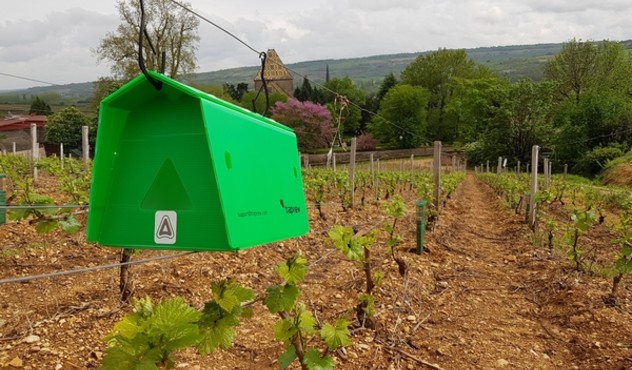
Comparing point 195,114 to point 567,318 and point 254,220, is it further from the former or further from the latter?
point 567,318

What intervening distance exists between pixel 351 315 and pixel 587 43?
57.7 metres

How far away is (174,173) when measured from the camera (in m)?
1.30

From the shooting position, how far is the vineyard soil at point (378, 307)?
3189 mm

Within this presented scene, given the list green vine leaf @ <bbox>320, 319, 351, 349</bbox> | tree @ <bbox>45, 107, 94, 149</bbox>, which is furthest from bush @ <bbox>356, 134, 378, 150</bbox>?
green vine leaf @ <bbox>320, 319, 351, 349</bbox>

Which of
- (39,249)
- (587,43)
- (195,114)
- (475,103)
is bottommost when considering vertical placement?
(39,249)

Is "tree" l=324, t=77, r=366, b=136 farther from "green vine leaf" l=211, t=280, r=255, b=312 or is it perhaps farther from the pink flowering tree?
"green vine leaf" l=211, t=280, r=255, b=312

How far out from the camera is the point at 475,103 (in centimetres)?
5703

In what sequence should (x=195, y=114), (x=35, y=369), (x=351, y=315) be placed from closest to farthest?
(x=195, y=114)
(x=35, y=369)
(x=351, y=315)

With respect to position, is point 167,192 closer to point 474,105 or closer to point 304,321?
point 304,321

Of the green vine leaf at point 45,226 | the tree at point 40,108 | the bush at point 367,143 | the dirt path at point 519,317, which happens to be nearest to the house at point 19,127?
the tree at point 40,108

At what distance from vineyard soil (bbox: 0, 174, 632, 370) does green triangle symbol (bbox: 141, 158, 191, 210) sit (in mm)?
1981

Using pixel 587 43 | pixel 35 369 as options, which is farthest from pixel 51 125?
pixel 587 43

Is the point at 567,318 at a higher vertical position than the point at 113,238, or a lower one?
lower

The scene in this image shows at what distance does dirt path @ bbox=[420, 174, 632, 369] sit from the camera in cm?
339
